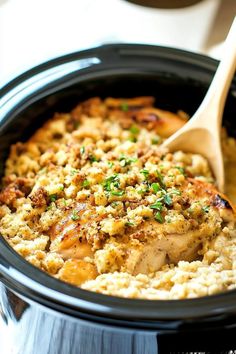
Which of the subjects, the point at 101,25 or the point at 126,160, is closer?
the point at 126,160

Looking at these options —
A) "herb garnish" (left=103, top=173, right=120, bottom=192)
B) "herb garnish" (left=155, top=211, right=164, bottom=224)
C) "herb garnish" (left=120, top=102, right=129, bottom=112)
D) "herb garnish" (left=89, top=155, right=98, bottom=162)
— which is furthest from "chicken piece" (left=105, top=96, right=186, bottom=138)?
"herb garnish" (left=155, top=211, right=164, bottom=224)

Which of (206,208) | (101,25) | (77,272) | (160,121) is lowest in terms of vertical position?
(77,272)

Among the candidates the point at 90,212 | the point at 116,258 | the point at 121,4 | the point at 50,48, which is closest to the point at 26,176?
the point at 90,212

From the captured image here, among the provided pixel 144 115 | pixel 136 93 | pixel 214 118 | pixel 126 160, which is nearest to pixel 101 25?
pixel 136 93

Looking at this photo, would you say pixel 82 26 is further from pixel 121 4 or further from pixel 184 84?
pixel 184 84

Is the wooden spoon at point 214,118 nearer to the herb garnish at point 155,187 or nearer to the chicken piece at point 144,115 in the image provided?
the chicken piece at point 144,115

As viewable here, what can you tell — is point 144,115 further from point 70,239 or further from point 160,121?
point 70,239

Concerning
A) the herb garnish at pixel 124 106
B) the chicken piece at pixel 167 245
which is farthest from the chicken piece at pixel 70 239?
the herb garnish at pixel 124 106
